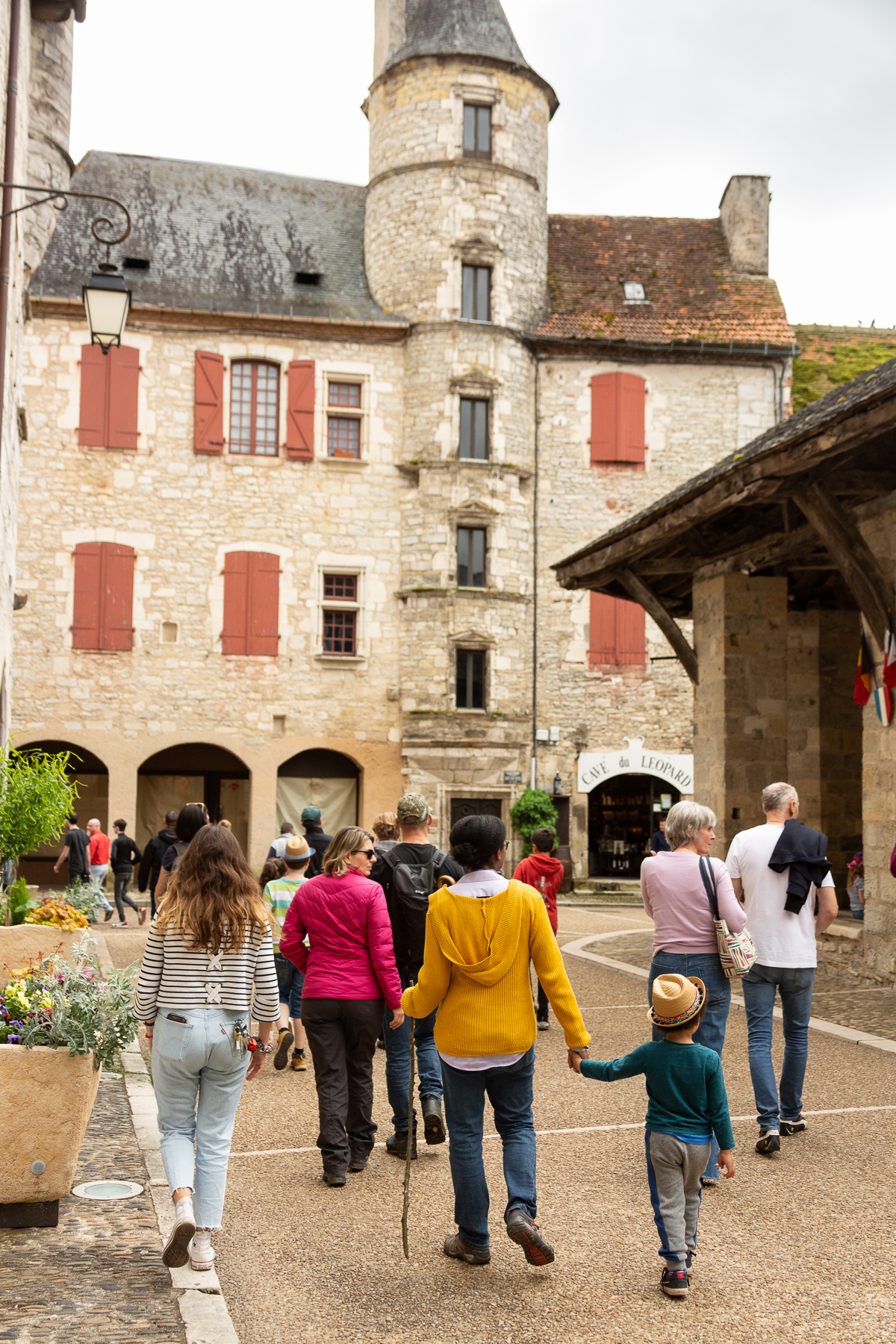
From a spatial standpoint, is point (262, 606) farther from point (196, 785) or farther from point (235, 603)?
point (196, 785)

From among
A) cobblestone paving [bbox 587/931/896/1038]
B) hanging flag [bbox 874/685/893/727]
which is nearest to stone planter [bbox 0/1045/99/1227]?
cobblestone paving [bbox 587/931/896/1038]

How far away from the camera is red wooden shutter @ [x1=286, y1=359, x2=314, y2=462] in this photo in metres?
25.6

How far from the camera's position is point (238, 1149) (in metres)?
6.04

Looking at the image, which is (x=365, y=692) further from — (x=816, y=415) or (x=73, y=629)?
(x=816, y=415)

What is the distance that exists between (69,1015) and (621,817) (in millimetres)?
22488

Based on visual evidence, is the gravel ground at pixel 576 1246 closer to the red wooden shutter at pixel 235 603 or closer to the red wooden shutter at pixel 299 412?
the red wooden shutter at pixel 235 603

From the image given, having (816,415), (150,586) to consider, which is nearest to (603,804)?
(150,586)

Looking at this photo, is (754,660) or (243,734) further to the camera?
(243,734)

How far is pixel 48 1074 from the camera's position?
4652 millimetres

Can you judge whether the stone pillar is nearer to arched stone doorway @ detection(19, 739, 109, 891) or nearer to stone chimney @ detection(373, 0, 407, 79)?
arched stone doorway @ detection(19, 739, 109, 891)

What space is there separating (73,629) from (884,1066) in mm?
19621

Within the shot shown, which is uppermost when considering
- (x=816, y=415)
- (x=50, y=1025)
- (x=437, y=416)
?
(x=437, y=416)

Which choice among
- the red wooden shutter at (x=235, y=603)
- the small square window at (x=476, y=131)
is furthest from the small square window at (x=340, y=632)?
the small square window at (x=476, y=131)

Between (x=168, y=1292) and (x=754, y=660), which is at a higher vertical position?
(x=754, y=660)
